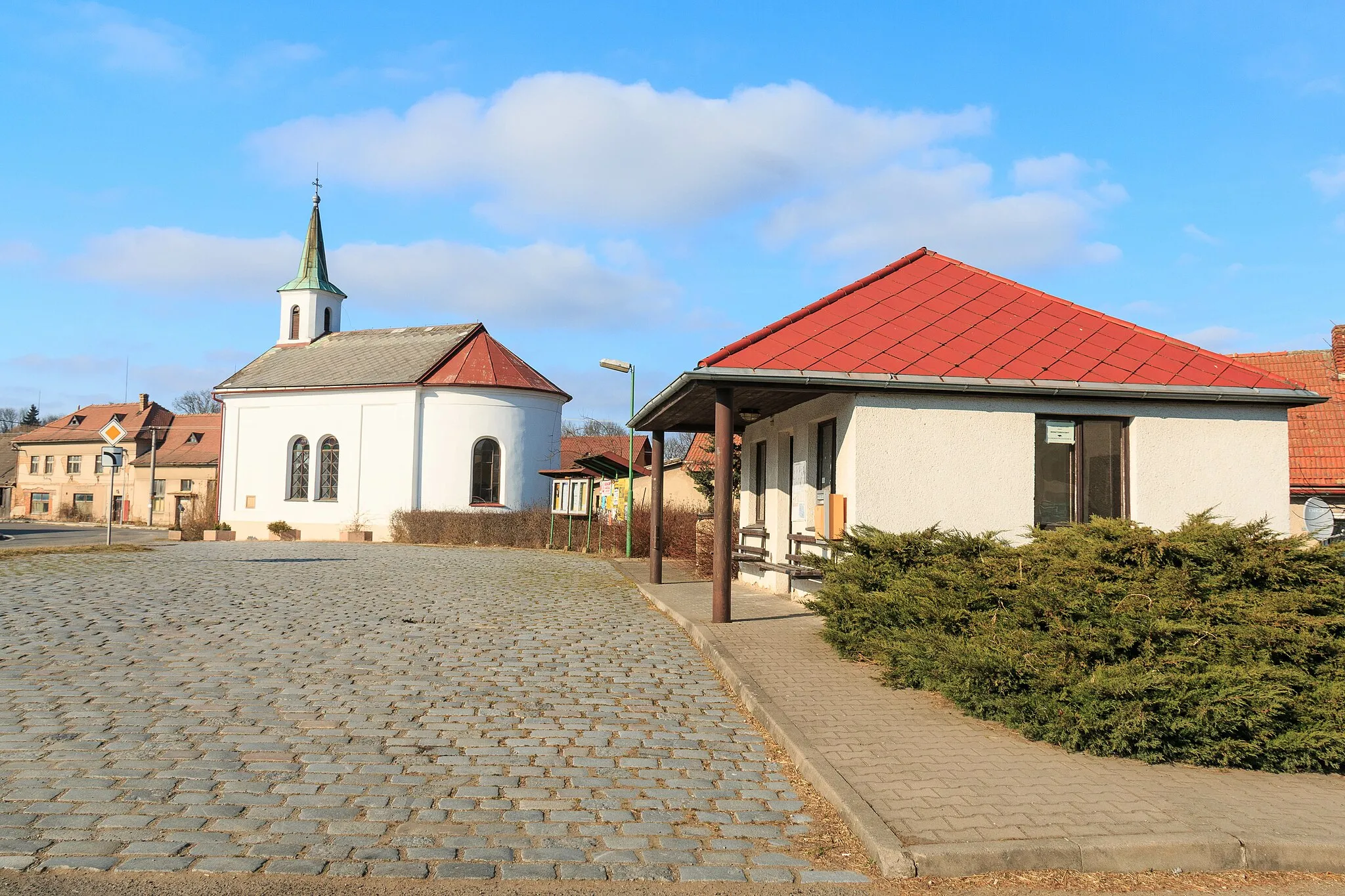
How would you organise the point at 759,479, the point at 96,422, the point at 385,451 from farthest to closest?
the point at 96,422 → the point at 385,451 → the point at 759,479

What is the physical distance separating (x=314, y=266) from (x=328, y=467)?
11.3 meters

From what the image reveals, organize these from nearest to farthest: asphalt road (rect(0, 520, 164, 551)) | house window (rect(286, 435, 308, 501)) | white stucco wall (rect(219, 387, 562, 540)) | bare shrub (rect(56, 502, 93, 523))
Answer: asphalt road (rect(0, 520, 164, 551)) < white stucco wall (rect(219, 387, 562, 540)) < house window (rect(286, 435, 308, 501)) < bare shrub (rect(56, 502, 93, 523))

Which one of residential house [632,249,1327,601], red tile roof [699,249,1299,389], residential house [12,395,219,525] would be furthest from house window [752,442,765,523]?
residential house [12,395,219,525]

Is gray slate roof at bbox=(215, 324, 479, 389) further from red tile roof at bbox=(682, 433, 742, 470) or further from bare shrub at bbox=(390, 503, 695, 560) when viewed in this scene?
red tile roof at bbox=(682, 433, 742, 470)

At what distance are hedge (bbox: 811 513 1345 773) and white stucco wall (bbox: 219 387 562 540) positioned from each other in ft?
107

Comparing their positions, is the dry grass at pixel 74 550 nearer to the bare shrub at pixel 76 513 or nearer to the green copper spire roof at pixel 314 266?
the green copper spire roof at pixel 314 266

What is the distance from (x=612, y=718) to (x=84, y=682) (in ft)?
13.4

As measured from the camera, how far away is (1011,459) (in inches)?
467

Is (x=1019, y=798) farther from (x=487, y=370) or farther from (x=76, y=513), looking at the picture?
(x=76, y=513)

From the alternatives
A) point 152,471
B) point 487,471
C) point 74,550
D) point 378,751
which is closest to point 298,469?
point 487,471

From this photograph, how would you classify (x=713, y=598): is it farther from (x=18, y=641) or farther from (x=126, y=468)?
(x=126, y=468)

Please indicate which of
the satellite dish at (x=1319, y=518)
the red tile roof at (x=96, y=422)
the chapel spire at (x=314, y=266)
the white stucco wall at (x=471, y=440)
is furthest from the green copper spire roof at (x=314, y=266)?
the satellite dish at (x=1319, y=518)

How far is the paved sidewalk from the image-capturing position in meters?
4.49

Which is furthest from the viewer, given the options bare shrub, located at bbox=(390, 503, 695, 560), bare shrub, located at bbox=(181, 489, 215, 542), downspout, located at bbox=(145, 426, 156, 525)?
downspout, located at bbox=(145, 426, 156, 525)
